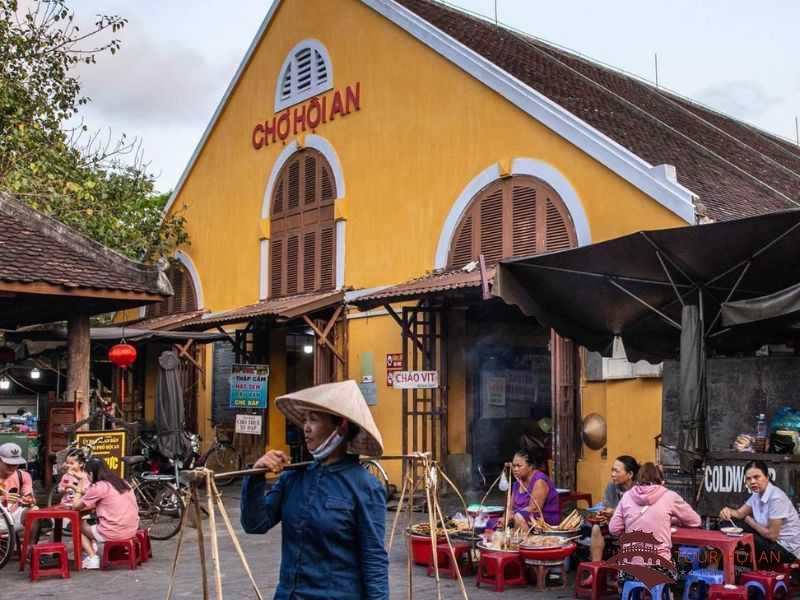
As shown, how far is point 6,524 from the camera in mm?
9383

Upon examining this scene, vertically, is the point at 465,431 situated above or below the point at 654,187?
below

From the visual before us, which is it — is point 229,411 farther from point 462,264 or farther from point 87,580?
point 87,580

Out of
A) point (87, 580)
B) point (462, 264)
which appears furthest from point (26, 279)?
point (462, 264)

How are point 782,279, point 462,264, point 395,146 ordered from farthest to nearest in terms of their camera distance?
point 395,146
point 462,264
point 782,279

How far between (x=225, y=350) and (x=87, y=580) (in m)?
10.5

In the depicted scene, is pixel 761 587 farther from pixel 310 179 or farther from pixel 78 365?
pixel 310 179

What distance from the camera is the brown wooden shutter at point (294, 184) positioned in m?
17.8

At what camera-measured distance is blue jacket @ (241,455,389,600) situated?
389 centimetres

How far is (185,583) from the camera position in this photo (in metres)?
8.67

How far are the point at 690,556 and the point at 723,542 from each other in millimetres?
540

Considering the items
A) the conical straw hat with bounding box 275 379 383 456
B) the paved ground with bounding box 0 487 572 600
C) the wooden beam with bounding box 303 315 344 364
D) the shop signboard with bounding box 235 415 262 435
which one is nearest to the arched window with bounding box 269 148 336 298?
the wooden beam with bounding box 303 315 344 364

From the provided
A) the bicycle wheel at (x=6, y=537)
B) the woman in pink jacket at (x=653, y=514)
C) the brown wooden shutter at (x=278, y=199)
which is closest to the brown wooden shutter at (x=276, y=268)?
the brown wooden shutter at (x=278, y=199)

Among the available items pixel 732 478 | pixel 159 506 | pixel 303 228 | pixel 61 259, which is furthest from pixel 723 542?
pixel 303 228

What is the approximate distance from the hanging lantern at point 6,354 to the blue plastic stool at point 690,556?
12924 millimetres
